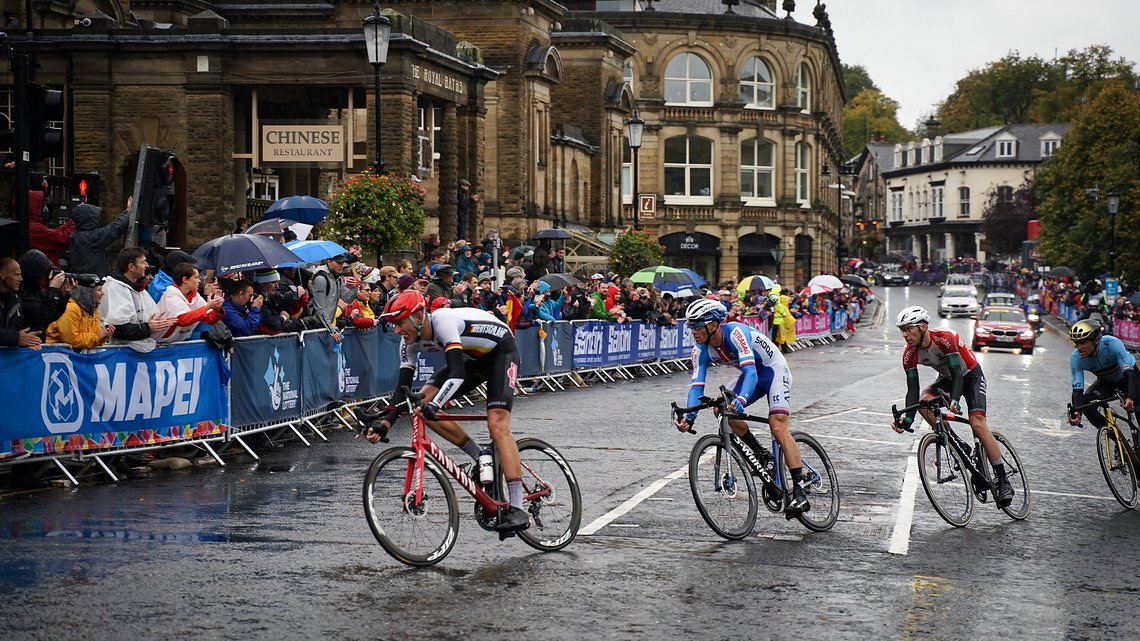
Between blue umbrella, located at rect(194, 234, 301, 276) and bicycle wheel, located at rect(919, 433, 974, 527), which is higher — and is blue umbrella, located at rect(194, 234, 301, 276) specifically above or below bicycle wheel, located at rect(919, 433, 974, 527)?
above

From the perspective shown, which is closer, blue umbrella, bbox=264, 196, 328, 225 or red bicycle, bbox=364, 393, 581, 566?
red bicycle, bbox=364, 393, 581, 566

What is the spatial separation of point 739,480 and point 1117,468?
14.3 ft

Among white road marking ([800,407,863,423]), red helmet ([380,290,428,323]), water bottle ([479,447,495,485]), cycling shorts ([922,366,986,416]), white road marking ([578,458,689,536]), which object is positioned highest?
red helmet ([380,290,428,323])

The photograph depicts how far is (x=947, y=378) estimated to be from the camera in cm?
1238

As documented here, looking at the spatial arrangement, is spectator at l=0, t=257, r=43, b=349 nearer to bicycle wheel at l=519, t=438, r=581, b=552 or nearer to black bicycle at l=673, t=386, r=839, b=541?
bicycle wheel at l=519, t=438, r=581, b=552

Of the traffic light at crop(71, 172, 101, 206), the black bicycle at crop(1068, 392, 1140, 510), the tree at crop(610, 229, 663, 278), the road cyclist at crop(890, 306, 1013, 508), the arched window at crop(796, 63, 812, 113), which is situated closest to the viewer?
the road cyclist at crop(890, 306, 1013, 508)

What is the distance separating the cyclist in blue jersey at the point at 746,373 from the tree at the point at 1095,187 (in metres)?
53.9

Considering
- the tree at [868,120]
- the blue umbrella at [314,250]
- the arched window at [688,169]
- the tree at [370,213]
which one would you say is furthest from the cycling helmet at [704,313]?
the tree at [868,120]

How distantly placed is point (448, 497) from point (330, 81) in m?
26.0

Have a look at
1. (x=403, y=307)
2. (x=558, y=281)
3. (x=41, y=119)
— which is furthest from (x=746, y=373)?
(x=558, y=281)

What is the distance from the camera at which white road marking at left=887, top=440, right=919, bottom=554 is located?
10.8 metres

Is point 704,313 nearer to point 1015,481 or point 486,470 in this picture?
point 486,470

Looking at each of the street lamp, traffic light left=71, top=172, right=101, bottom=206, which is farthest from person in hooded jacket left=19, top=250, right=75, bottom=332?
the street lamp

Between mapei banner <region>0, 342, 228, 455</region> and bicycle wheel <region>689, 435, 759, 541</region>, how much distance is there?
560 centimetres
